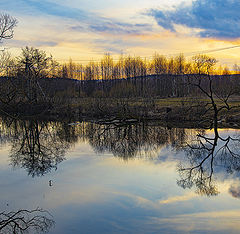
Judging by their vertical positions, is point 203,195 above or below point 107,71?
below

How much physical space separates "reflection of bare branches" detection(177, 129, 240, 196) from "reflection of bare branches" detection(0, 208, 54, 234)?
17.0 ft

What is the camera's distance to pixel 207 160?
13820 mm

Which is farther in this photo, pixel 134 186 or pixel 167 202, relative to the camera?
pixel 134 186

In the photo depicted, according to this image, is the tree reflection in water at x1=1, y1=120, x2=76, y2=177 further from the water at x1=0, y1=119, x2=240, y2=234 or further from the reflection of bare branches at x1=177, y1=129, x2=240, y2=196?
the reflection of bare branches at x1=177, y1=129, x2=240, y2=196

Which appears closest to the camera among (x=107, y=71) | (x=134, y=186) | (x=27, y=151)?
(x=134, y=186)

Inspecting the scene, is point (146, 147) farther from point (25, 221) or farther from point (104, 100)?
point (104, 100)

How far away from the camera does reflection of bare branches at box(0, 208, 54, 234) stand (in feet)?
23.7

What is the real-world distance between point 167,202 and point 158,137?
37.8 feet

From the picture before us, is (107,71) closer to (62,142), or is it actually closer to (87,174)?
(62,142)

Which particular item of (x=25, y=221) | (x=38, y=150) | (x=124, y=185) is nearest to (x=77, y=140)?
(x=38, y=150)

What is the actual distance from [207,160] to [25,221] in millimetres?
9405

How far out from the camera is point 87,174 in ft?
39.5

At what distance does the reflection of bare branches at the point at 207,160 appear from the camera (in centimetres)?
1048

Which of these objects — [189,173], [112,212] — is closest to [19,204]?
[112,212]
